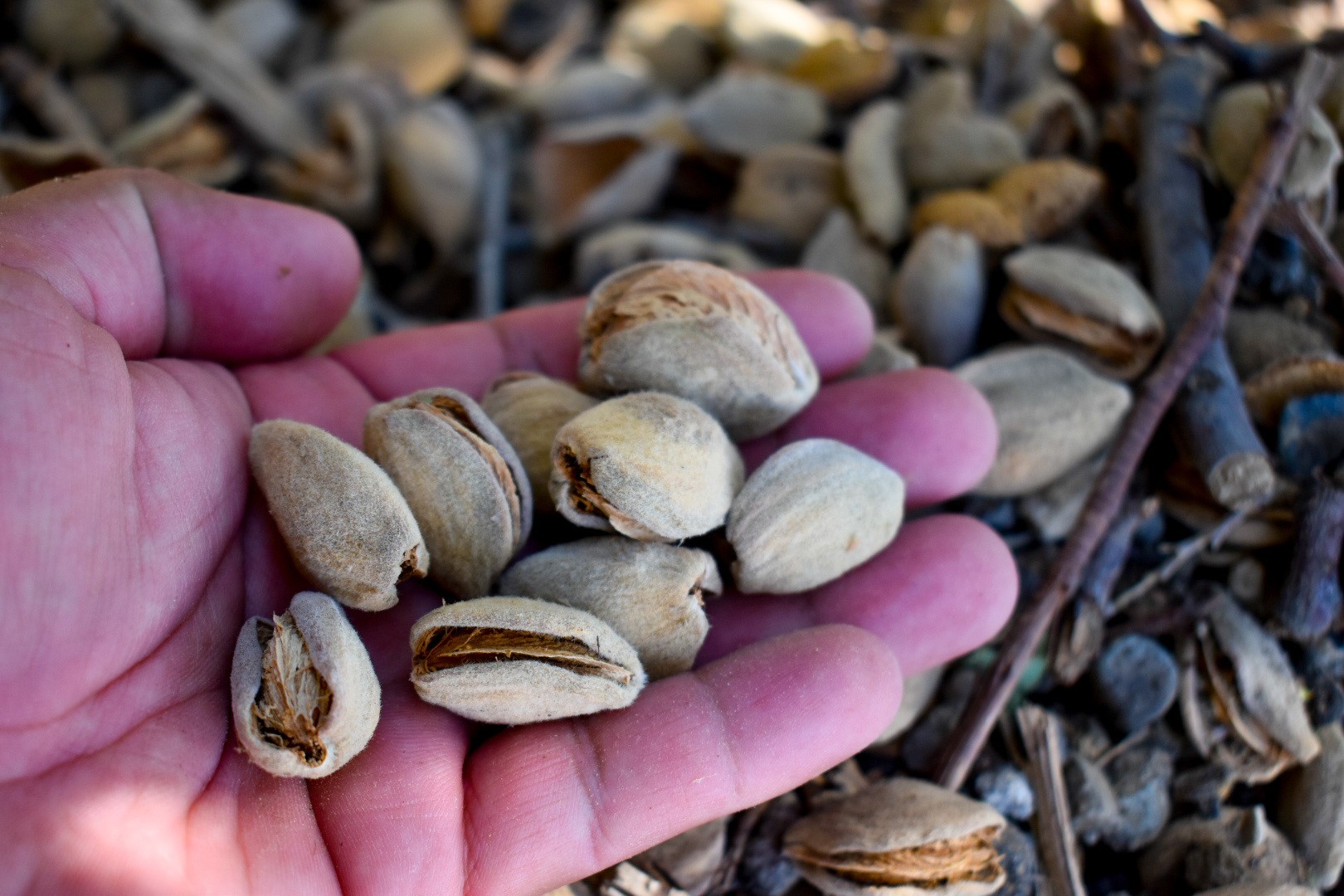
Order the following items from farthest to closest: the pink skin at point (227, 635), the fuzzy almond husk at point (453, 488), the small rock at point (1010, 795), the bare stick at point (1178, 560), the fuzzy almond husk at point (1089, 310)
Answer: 1. the fuzzy almond husk at point (1089, 310)
2. the bare stick at point (1178, 560)
3. the small rock at point (1010, 795)
4. the fuzzy almond husk at point (453, 488)
5. the pink skin at point (227, 635)

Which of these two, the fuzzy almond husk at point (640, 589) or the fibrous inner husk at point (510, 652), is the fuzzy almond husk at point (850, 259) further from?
the fibrous inner husk at point (510, 652)

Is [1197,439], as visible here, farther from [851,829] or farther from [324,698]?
[324,698]

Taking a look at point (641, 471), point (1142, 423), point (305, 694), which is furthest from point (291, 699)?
point (1142, 423)

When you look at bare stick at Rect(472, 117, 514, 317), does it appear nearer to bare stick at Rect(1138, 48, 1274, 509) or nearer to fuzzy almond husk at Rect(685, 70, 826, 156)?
fuzzy almond husk at Rect(685, 70, 826, 156)

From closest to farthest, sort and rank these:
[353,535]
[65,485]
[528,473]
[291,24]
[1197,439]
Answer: [65,485], [353,535], [528,473], [1197,439], [291,24]

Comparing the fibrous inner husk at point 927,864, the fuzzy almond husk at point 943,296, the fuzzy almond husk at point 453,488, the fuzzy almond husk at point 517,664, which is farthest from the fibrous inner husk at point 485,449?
the fuzzy almond husk at point 943,296

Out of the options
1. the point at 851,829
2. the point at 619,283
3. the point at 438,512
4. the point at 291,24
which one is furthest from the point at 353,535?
the point at 291,24
